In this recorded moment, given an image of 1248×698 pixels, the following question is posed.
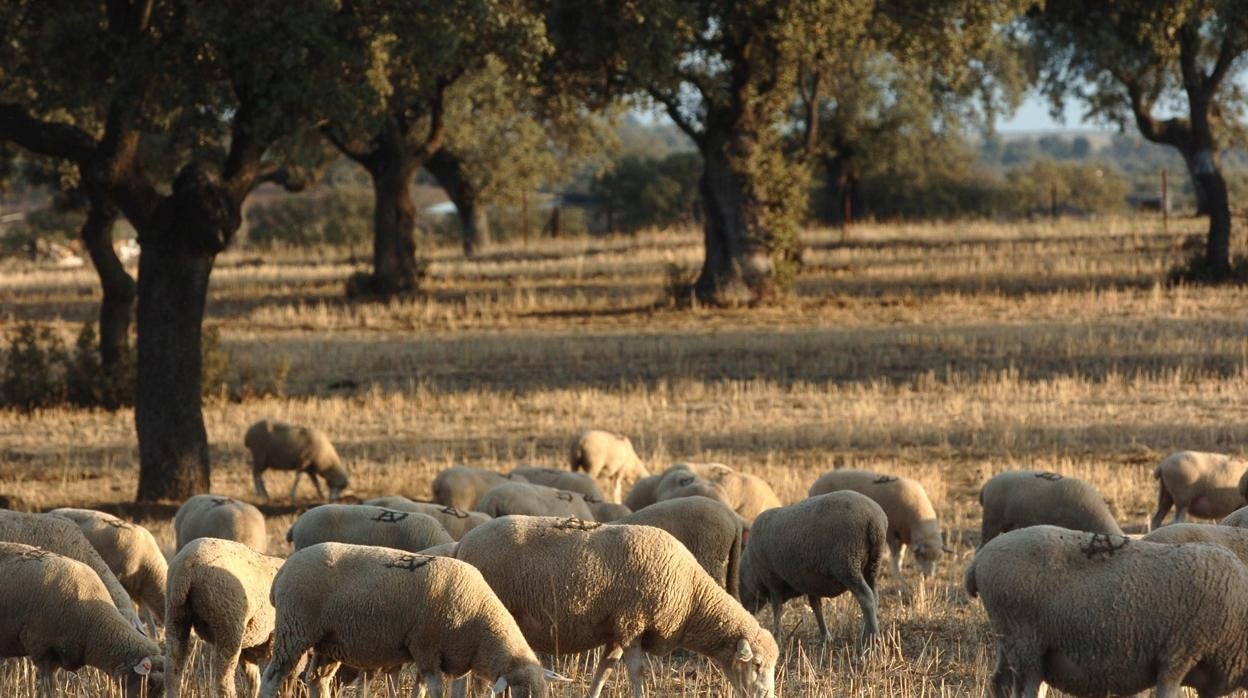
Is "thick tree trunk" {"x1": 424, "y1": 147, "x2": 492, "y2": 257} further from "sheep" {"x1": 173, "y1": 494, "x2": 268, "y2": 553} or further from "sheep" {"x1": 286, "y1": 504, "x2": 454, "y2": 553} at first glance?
"sheep" {"x1": 286, "y1": 504, "x2": 454, "y2": 553}

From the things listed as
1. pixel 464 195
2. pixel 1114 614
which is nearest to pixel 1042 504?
pixel 1114 614

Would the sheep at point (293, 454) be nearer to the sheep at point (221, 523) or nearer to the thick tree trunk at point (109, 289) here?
the sheep at point (221, 523)

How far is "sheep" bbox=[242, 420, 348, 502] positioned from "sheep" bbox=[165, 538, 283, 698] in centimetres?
899

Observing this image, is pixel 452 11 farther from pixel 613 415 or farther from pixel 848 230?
pixel 848 230

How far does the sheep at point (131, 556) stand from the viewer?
34.6 feet

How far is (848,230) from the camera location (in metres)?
49.0

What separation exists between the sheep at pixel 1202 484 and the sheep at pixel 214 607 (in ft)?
27.0

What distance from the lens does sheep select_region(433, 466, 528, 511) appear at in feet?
48.6

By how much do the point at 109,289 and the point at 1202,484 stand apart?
15892 mm

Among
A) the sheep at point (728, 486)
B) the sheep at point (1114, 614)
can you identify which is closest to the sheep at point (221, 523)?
the sheep at point (728, 486)

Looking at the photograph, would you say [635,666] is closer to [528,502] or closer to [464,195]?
[528,502]

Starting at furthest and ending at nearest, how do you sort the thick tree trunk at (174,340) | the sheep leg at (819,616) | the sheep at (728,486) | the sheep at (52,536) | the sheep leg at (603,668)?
the thick tree trunk at (174,340), the sheep at (728,486), the sheep leg at (819,616), the sheep at (52,536), the sheep leg at (603,668)

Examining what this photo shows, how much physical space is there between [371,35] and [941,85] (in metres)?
31.8

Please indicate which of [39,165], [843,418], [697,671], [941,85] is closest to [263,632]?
[697,671]
